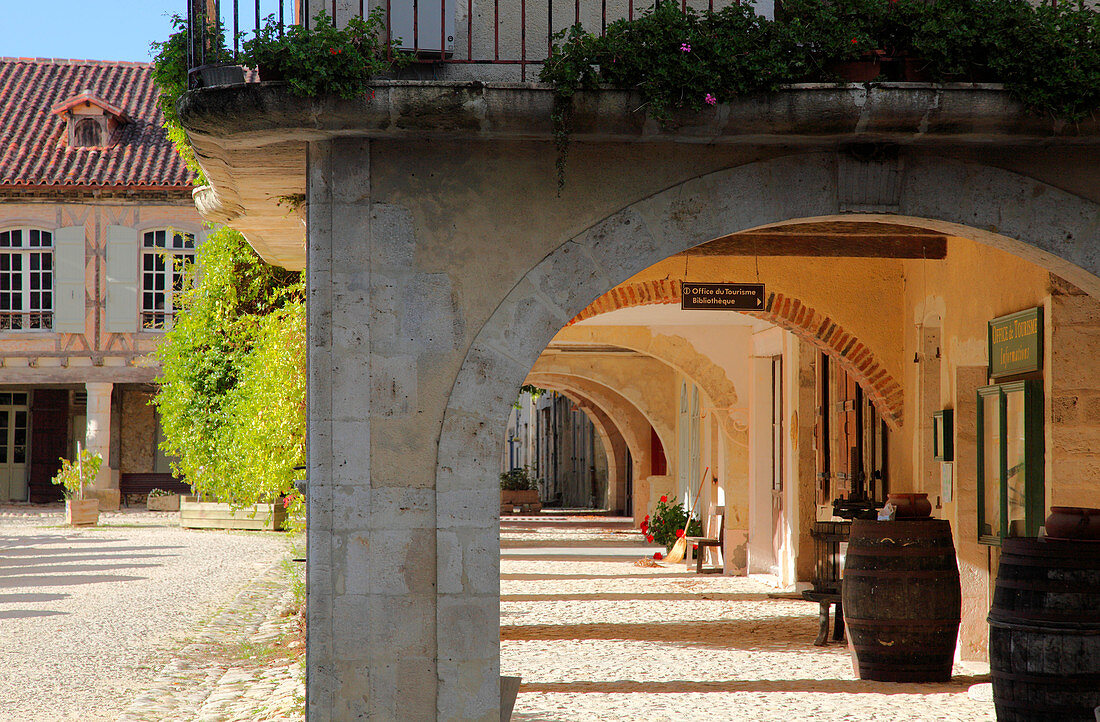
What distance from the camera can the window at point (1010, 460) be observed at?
6086mm

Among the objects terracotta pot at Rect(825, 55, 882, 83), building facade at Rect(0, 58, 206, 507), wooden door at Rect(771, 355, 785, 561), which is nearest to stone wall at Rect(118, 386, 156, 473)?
building facade at Rect(0, 58, 206, 507)

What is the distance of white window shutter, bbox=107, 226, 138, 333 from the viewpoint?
22.9m

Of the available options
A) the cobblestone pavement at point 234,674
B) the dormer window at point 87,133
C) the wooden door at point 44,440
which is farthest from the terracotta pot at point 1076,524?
the wooden door at point 44,440

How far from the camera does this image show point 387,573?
442 centimetres

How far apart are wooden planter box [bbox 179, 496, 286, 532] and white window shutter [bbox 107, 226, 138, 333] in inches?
210

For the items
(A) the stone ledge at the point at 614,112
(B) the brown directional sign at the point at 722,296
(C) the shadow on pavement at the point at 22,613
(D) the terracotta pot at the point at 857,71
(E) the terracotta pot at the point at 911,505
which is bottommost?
(C) the shadow on pavement at the point at 22,613

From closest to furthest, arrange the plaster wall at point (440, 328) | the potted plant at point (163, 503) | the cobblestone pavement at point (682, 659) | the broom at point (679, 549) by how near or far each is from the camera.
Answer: the plaster wall at point (440, 328)
the cobblestone pavement at point (682, 659)
the broom at point (679, 549)
the potted plant at point (163, 503)

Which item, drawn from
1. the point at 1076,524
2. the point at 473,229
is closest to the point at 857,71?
the point at 473,229

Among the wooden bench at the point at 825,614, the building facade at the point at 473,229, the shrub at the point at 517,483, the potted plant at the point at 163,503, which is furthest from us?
the shrub at the point at 517,483

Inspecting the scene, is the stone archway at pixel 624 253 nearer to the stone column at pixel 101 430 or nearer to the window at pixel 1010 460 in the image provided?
the window at pixel 1010 460

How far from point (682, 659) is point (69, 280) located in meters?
19.0

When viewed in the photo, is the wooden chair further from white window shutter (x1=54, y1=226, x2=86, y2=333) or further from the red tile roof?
white window shutter (x1=54, y1=226, x2=86, y2=333)

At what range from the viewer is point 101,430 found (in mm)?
22516

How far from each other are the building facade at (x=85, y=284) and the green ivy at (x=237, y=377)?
3.28m
